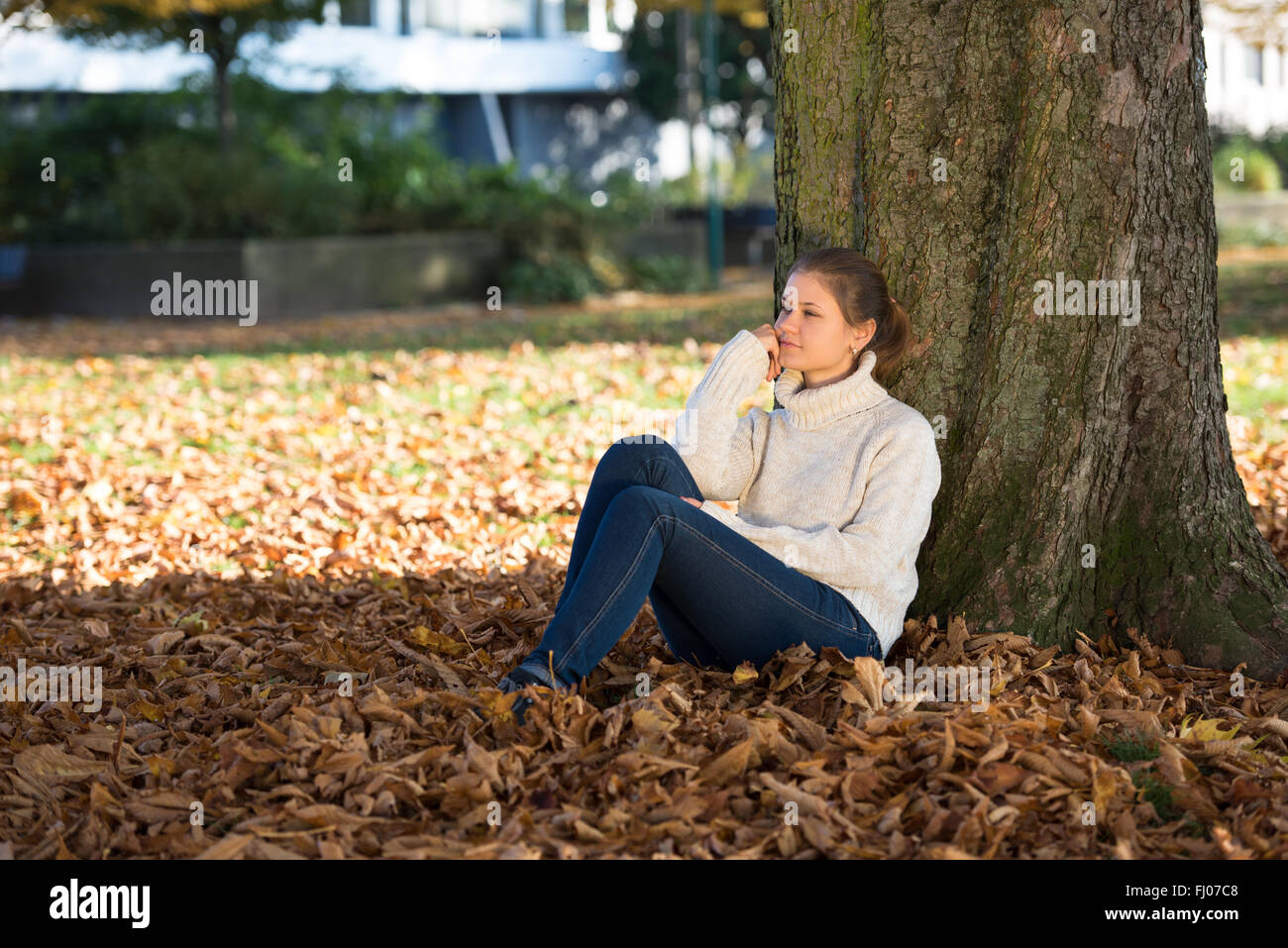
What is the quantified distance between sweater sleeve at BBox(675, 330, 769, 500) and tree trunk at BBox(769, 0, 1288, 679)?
51 cm

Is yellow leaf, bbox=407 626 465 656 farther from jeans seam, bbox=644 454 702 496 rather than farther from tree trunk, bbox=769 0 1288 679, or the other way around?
tree trunk, bbox=769 0 1288 679

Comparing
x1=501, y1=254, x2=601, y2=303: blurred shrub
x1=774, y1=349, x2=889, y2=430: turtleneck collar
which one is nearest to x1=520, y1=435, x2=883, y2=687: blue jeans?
x1=774, y1=349, x2=889, y2=430: turtleneck collar

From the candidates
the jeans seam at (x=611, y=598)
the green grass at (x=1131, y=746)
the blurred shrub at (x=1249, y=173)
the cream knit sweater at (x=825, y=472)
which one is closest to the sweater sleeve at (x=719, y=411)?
the cream knit sweater at (x=825, y=472)

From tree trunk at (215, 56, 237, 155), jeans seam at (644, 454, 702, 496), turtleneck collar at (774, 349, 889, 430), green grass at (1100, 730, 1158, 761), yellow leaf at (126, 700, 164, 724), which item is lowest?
yellow leaf at (126, 700, 164, 724)

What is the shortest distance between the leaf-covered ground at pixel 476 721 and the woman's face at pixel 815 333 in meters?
0.89

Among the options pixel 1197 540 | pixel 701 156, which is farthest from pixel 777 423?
pixel 701 156

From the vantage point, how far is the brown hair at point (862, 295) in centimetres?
411

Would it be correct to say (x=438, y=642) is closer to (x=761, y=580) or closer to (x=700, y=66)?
(x=761, y=580)

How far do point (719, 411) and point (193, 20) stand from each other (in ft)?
53.8

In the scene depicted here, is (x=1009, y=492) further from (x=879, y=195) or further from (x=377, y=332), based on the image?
(x=377, y=332)

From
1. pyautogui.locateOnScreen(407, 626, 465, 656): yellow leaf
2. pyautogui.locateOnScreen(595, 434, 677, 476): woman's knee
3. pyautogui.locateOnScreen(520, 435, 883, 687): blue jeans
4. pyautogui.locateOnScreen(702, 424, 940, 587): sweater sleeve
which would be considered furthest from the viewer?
pyautogui.locateOnScreen(407, 626, 465, 656): yellow leaf

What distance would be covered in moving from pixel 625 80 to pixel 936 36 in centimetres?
2776

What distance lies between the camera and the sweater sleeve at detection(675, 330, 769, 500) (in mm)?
4188

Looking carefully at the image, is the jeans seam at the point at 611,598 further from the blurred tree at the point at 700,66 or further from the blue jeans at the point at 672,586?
the blurred tree at the point at 700,66
